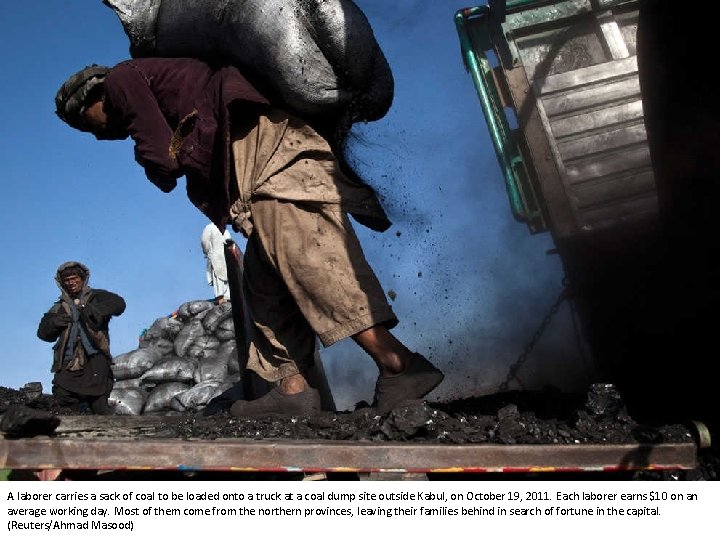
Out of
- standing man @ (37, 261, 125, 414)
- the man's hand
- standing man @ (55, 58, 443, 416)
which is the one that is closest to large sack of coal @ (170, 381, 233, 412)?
standing man @ (37, 261, 125, 414)

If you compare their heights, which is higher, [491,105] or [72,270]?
[491,105]

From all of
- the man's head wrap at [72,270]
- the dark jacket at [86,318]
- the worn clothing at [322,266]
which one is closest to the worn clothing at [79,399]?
the dark jacket at [86,318]

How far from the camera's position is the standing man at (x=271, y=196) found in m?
2.30

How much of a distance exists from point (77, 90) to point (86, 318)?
3.76 m

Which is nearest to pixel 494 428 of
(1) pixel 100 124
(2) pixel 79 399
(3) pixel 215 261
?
(1) pixel 100 124

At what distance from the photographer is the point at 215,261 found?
1048 cm

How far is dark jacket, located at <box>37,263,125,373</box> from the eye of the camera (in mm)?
5801

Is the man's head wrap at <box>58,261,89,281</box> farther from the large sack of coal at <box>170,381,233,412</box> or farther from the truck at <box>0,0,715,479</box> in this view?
the truck at <box>0,0,715,479</box>

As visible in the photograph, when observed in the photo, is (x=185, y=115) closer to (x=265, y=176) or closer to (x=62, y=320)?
(x=265, y=176)

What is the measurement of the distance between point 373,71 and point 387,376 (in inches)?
46.5

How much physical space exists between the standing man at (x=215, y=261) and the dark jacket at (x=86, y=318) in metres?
3.99

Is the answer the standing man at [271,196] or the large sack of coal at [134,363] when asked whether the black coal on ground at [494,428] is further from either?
the large sack of coal at [134,363]

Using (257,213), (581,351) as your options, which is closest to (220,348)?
(581,351)
